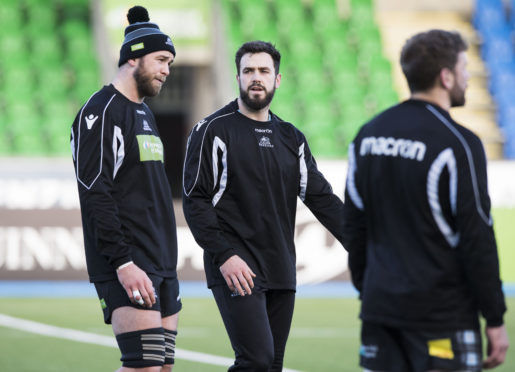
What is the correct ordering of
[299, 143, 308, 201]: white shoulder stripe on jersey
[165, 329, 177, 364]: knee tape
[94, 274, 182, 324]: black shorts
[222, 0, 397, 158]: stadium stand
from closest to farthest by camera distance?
[94, 274, 182, 324]: black shorts → [165, 329, 177, 364]: knee tape → [299, 143, 308, 201]: white shoulder stripe on jersey → [222, 0, 397, 158]: stadium stand

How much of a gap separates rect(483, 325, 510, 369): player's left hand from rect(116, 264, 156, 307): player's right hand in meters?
1.70

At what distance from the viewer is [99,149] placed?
15.4 feet

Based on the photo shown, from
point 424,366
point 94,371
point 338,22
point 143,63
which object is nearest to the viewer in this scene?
point 424,366

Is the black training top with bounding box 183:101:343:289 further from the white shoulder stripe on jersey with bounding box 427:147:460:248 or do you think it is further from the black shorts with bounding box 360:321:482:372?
the white shoulder stripe on jersey with bounding box 427:147:460:248

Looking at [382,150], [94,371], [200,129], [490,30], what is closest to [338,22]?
[490,30]

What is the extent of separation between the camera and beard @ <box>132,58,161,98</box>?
16.3ft

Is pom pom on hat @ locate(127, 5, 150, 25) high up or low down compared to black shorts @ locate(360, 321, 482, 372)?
up

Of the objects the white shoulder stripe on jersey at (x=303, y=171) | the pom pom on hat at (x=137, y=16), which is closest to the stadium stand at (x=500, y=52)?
the white shoulder stripe on jersey at (x=303, y=171)

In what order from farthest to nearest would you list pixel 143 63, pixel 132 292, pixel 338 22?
pixel 338 22 → pixel 143 63 → pixel 132 292

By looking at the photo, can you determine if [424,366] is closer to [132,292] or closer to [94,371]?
[132,292]

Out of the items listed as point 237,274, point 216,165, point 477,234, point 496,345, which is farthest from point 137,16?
point 496,345

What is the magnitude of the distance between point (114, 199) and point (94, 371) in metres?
3.27

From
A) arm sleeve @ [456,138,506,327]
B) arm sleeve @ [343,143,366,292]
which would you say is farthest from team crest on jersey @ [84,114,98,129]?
arm sleeve @ [456,138,506,327]

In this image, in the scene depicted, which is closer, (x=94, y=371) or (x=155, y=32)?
(x=155, y=32)
